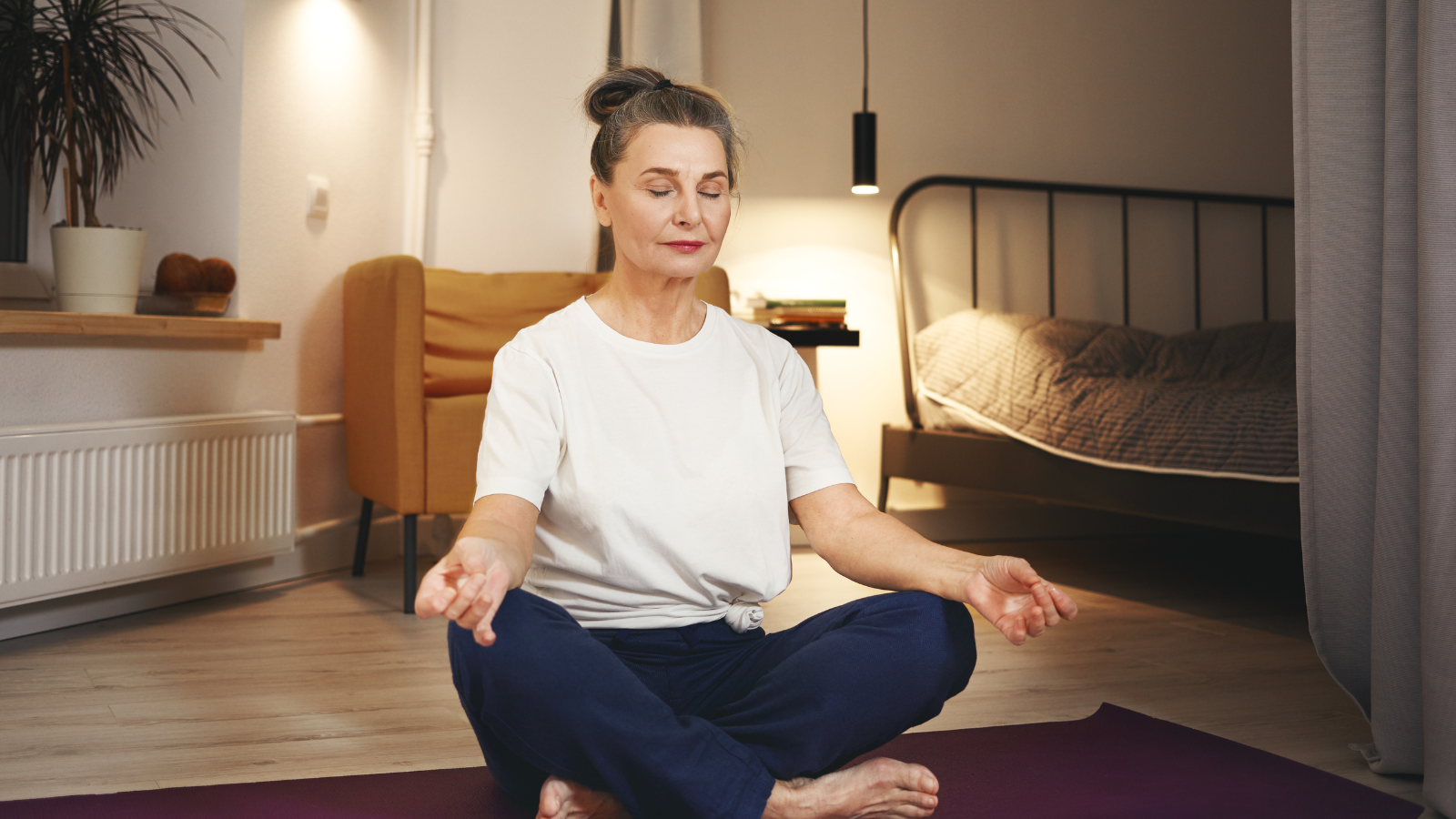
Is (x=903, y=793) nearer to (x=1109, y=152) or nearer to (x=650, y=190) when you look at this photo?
(x=650, y=190)

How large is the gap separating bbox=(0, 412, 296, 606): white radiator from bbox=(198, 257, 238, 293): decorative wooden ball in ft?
1.01

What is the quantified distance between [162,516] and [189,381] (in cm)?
36

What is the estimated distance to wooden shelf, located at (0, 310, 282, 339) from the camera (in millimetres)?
2098

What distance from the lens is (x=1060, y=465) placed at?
2.69 metres

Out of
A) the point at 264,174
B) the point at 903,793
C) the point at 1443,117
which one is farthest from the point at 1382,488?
the point at 264,174

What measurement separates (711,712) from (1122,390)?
70.5 inches

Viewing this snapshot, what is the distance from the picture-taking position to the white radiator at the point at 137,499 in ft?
6.84

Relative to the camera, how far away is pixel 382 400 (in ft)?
8.19

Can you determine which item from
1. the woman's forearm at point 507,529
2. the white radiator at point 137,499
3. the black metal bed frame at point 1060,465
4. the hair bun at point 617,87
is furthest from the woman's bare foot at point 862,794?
the white radiator at point 137,499

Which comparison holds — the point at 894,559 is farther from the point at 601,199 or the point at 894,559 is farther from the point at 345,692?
the point at 345,692

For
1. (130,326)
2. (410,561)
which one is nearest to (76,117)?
(130,326)

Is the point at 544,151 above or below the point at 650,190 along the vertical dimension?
above

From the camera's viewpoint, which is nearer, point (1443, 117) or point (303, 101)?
point (1443, 117)

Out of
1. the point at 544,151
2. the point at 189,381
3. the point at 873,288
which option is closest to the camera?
the point at 189,381
